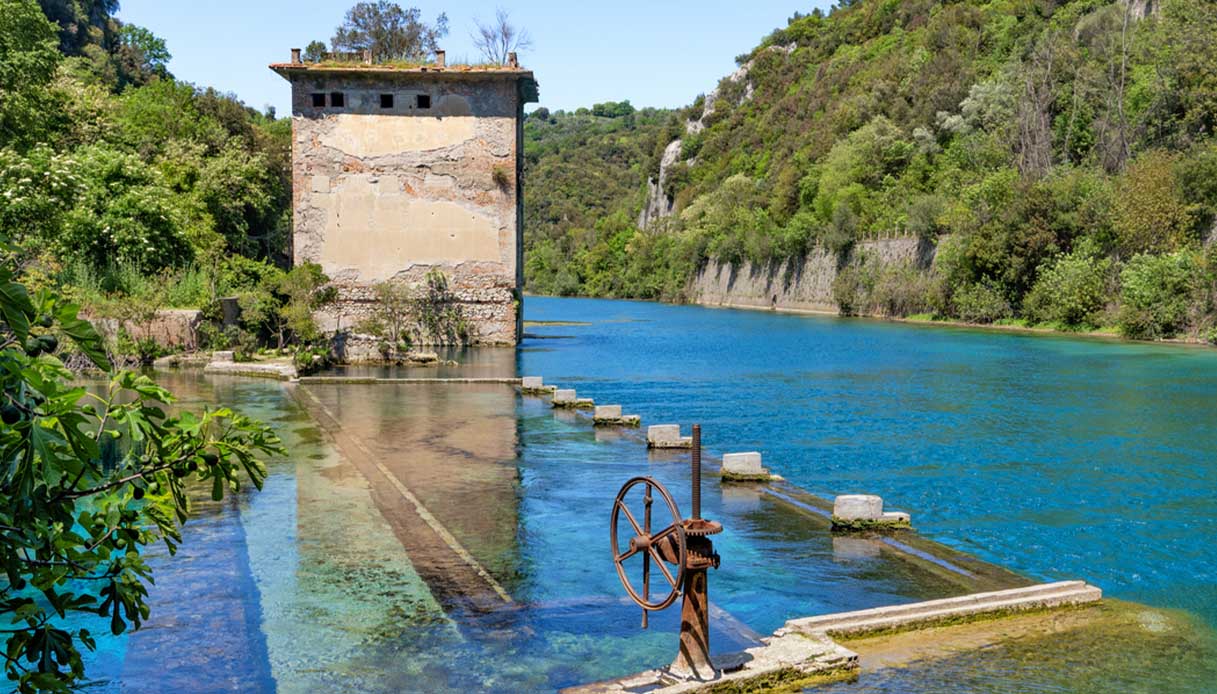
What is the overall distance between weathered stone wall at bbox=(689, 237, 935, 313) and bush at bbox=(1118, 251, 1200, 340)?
16905 mm

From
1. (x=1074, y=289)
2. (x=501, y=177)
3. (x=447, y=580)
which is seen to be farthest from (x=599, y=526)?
(x=1074, y=289)

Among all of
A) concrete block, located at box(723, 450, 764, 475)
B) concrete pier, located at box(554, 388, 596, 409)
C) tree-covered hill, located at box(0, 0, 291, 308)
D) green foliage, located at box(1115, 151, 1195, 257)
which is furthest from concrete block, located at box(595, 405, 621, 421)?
green foliage, located at box(1115, 151, 1195, 257)

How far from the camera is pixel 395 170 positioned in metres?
31.1

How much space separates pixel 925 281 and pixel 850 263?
28.9ft

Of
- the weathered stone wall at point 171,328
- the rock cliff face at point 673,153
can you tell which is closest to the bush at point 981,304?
the weathered stone wall at point 171,328

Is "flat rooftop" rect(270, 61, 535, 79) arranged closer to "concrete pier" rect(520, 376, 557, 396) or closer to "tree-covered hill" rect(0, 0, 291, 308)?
"tree-covered hill" rect(0, 0, 291, 308)

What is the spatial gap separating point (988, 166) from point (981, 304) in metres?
9.88

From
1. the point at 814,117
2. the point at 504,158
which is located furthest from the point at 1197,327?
the point at 814,117

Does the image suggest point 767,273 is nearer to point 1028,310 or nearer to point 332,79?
point 1028,310

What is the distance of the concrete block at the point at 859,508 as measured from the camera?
1053cm

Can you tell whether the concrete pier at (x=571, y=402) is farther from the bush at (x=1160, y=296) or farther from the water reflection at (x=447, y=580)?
the bush at (x=1160, y=296)

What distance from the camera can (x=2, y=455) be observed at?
3338mm

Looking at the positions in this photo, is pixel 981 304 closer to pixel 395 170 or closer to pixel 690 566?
pixel 395 170

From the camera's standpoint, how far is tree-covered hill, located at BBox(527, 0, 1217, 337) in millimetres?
41812
